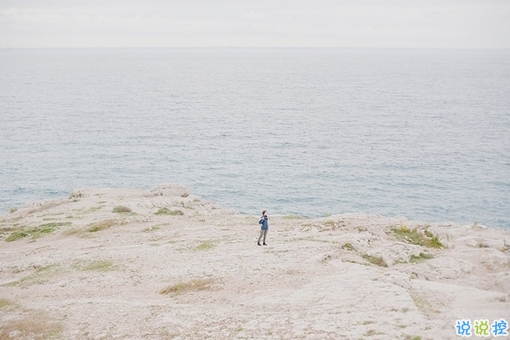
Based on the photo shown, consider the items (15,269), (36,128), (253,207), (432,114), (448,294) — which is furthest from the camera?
(432,114)

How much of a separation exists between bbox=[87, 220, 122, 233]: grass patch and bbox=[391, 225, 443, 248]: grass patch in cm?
2528

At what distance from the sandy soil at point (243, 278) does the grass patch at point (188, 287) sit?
8 cm

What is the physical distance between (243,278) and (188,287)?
335 cm

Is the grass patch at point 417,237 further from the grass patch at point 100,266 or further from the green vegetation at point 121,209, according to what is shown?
the green vegetation at point 121,209

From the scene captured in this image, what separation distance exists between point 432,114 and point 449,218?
235 feet

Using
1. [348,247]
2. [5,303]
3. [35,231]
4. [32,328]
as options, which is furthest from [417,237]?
[35,231]

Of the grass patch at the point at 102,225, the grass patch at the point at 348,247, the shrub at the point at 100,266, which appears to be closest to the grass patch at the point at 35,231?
the grass patch at the point at 102,225

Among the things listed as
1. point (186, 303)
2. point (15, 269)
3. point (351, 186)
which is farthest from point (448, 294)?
point (351, 186)

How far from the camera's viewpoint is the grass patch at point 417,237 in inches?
1387

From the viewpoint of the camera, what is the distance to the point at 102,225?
42.4m

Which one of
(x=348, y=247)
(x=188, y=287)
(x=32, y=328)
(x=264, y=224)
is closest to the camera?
(x=32, y=328)

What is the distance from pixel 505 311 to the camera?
20031 millimetres

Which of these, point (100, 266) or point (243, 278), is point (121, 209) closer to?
point (100, 266)

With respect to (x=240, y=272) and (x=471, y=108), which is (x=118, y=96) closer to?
(x=471, y=108)
